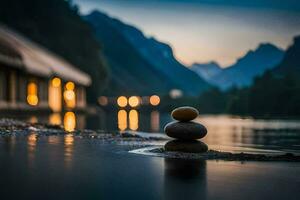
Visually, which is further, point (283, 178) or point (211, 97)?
point (211, 97)

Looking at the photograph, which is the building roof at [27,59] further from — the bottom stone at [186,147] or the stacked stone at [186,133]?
the bottom stone at [186,147]

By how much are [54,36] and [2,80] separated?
175ft

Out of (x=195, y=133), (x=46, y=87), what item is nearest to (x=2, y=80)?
(x=46, y=87)

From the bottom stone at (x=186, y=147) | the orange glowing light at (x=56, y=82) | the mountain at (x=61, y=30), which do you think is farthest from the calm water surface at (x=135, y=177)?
the mountain at (x=61, y=30)

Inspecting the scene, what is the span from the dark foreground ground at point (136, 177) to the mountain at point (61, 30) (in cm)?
7162

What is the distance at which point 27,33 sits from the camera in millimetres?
79625

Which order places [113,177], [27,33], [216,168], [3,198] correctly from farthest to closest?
[27,33]
[216,168]
[113,177]
[3,198]

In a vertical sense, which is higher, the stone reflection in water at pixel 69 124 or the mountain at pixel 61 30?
the mountain at pixel 61 30

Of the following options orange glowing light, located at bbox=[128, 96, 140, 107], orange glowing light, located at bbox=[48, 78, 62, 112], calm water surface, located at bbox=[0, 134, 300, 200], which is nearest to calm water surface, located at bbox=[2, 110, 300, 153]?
calm water surface, located at bbox=[0, 134, 300, 200]

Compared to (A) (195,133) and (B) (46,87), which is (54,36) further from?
(A) (195,133)

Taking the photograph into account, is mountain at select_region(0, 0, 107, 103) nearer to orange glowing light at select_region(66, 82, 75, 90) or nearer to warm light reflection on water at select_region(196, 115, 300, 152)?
orange glowing light at select_region(66, 82, 75, 90)

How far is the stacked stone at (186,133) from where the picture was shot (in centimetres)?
1153

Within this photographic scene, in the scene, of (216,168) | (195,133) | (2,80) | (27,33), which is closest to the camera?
(216,168)

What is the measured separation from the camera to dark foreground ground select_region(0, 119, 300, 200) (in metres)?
5.93
